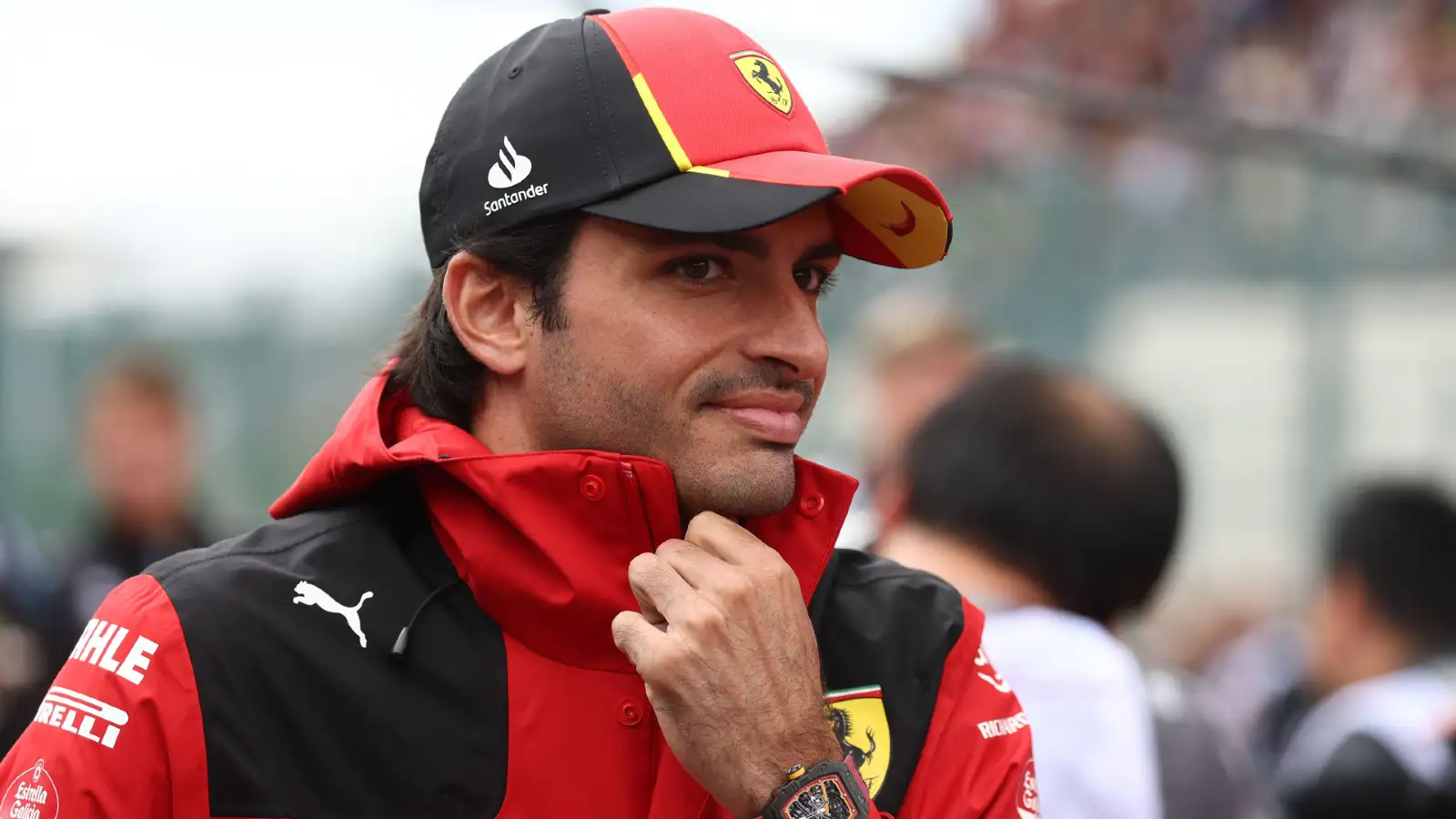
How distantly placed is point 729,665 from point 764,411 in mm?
368

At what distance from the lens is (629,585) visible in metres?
2.03

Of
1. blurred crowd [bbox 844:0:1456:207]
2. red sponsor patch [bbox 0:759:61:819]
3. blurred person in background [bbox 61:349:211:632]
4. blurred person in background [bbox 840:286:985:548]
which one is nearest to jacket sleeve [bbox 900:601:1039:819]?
red sponsor patch [bbox 0:759:61:819]

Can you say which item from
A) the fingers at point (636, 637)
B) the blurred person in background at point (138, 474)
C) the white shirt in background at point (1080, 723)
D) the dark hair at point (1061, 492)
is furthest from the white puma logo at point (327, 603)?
the blurred person in background at point (138, 474)

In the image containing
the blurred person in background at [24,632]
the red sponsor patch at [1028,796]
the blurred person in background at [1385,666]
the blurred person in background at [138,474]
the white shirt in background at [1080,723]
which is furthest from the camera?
the blurred person in background at [138,474]

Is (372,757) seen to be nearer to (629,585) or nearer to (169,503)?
(629,585)

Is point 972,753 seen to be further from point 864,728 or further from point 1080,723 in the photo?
point 1080,723

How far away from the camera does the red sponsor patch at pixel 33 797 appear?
1876mm

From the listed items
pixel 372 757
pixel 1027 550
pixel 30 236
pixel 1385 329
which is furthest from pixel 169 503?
pixel 1385 329

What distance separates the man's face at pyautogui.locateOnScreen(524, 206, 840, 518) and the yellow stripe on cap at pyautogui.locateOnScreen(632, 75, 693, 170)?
0.10m

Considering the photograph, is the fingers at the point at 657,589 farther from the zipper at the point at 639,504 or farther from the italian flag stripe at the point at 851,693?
the italian flag stripe at the point at 851,693

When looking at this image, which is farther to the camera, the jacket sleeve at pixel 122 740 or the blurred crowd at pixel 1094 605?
the blurred crowd at pixel 1094 605

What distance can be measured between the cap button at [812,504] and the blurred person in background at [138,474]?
3.33 metres

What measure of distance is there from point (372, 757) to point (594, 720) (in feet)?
0.90

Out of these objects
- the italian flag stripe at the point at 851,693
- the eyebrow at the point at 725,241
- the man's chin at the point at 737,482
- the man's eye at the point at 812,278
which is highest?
the eyebrow at the point at 725,241
